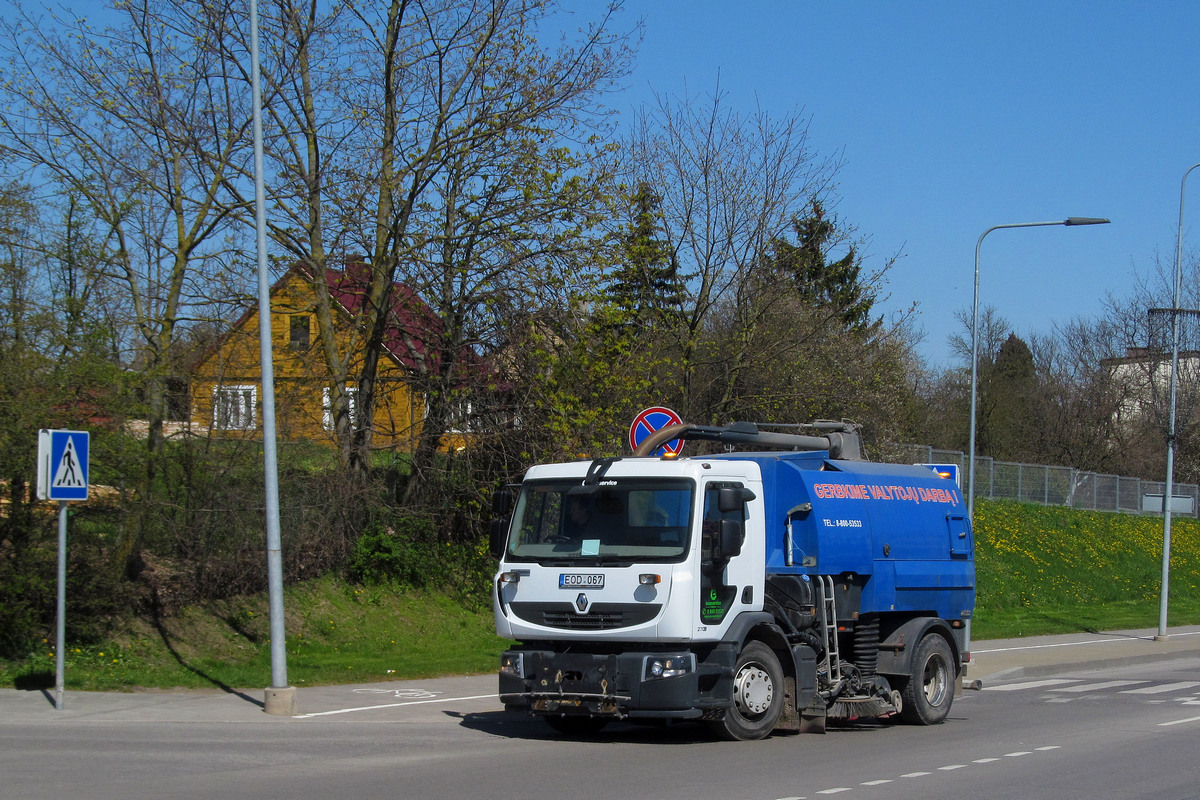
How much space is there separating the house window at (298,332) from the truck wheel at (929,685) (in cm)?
1196

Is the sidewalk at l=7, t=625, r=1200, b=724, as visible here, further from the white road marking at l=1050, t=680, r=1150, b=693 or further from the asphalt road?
the white road marking at l=1050, t=680, r=1150, b=693

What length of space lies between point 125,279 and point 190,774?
29.6ft

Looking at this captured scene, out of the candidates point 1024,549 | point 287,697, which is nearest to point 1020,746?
point 287,697

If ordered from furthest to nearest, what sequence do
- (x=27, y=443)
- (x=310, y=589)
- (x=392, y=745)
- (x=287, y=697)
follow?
(x=310, y=589)
(x=27, y=443)
(x=287, y=697)
(x=392, y=745)

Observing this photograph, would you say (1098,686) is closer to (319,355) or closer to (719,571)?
(719,571)

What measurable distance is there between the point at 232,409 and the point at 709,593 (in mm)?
8961

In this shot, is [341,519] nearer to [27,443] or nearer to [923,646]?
[27,443]

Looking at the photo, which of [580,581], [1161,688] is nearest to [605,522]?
[580,581]

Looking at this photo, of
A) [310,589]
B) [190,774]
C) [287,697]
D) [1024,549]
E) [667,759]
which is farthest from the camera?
[1024,549]

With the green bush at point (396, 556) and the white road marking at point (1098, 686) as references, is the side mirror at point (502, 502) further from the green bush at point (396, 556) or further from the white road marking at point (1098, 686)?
the white road marking at point (1098, 686)

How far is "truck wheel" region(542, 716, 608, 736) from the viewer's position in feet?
39.3

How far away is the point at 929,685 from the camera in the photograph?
1369 cm

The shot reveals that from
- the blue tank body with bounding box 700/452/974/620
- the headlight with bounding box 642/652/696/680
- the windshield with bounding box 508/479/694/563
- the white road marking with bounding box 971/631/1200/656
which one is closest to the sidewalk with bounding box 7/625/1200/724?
the white road marking with bounding box 971/631/1200/656

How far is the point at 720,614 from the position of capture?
1093 centimetres
